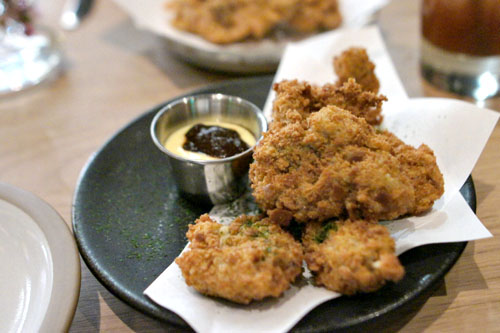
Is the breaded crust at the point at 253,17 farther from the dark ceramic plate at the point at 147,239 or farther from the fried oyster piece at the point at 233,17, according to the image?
the dark ceramic plate at the point at 147,239

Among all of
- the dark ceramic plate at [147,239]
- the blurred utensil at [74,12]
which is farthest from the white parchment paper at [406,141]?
the blurred utensil at [74,12]

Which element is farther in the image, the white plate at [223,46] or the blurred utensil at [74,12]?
the blurred utensil at [74,12]

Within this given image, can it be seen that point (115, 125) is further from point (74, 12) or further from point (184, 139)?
point (74, 12)

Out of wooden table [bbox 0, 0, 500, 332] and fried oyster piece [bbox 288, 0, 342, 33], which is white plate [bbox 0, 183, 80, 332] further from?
fried oyster piece [bbox 288, 0, 342, 33]

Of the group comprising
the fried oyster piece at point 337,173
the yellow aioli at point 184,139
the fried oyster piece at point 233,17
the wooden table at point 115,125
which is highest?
the fried oyster piece at point 337,173

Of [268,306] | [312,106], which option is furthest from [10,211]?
[312,106]

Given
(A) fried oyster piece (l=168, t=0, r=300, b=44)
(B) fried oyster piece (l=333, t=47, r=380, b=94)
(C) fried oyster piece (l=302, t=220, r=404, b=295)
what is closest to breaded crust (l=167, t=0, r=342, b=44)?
(A) fried oyster piece (l=168, t=0, r=300, b=44)

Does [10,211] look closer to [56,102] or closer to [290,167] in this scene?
[290,167]
